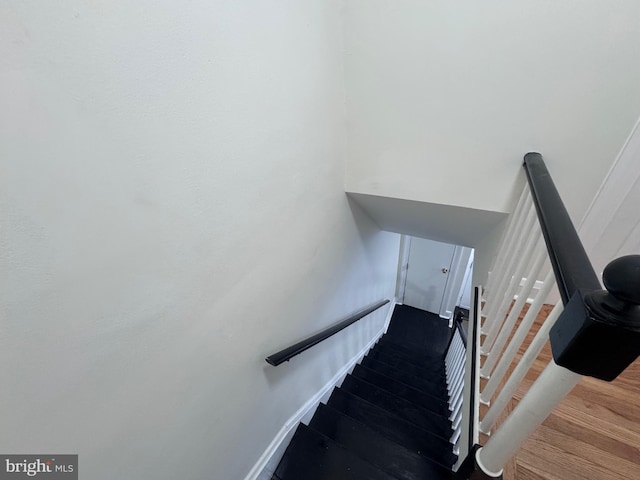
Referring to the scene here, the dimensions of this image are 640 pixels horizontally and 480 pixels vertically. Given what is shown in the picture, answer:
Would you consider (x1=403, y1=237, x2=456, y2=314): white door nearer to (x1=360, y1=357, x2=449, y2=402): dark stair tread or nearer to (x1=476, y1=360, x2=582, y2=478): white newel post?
(x1=360, y1=357, x2=449, y2=402): dark stair tread

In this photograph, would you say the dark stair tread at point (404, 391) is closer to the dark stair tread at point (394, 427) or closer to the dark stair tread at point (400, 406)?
the dark stair tread at point (400, 406)

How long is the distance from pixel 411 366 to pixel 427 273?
5.58ft

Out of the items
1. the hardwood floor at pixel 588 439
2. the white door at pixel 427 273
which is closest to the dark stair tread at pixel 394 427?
the hardwood floor at pixel 588 439

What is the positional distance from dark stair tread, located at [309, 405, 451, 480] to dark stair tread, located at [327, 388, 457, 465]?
8 cm

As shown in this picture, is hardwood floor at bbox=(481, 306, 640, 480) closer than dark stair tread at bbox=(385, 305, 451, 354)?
Yes

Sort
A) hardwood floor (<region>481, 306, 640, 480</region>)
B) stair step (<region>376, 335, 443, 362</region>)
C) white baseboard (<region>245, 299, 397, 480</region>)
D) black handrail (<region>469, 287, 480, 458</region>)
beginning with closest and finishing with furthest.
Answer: hardwood floor (<region>481, 306, 640, 480</region>) < black handrail (<region>469, 287, 480, 458</region>) < white baseboard (<region>245, 299, 397, 480</region>) < stair step (<region>376, 335, 443, 362</region>)

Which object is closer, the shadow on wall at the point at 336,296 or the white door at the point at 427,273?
the shadow on wall at the point at 336,296

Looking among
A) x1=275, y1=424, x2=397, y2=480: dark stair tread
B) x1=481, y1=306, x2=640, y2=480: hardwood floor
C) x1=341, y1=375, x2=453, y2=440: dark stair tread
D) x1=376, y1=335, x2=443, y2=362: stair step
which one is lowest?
x1=376, y1=335, x2=443, y2=362: stair step

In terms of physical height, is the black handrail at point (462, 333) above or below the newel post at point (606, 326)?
below

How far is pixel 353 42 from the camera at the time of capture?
124cm

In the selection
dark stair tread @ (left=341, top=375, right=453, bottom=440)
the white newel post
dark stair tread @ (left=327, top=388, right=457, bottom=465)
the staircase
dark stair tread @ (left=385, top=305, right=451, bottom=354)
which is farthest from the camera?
dark stair tread @ (left=385, top=305, right=451, bottom=354)

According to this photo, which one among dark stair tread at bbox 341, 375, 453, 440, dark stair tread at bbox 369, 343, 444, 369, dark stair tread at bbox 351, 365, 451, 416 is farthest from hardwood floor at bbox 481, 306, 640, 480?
dark stair tread at bbox 369, 343, 444, 369

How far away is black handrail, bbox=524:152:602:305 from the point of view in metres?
0.42

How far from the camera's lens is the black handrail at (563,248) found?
42 centimetres
